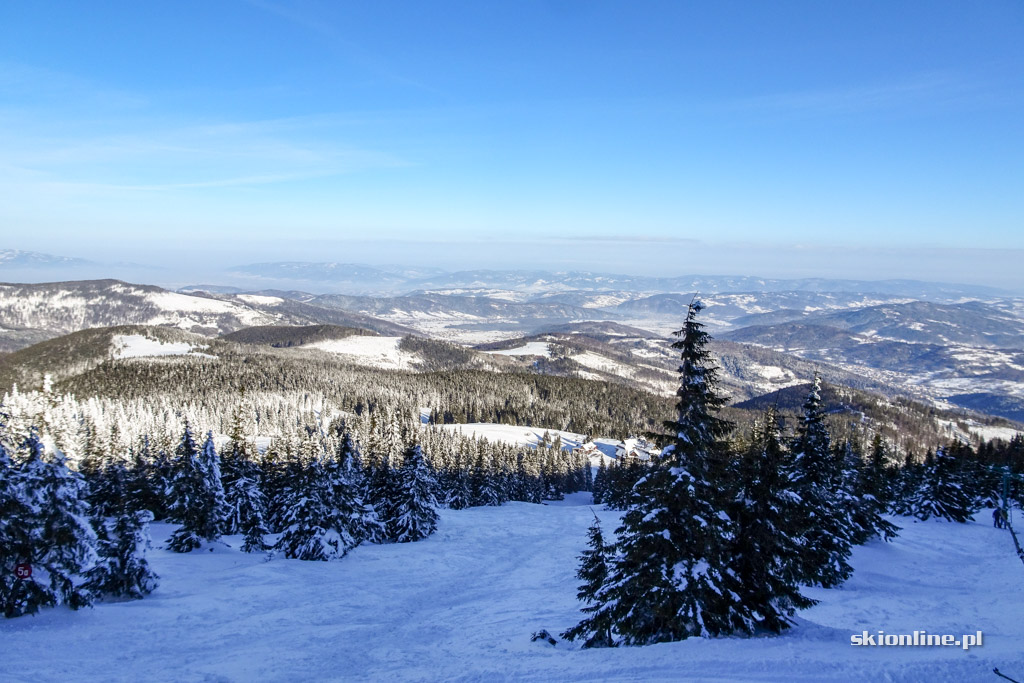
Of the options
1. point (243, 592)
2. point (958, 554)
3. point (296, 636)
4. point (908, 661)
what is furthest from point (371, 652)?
point (958, 554)

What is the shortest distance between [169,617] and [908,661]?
89.7 feet

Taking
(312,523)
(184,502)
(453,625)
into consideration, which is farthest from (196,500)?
(453,625)

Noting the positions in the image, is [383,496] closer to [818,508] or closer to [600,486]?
[818,508]

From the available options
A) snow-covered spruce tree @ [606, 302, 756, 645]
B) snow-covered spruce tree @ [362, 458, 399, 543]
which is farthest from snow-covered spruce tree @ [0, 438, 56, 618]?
snow-covered spruce tree @ [362, 458, 399, 543]

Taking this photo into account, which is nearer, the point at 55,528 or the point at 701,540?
the point at 701,540

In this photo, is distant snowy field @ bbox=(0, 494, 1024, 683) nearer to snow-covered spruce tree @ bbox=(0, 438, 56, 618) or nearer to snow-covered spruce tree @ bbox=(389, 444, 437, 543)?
snow-covered spruce tree @ bbox=(0, 438, 56, 618)

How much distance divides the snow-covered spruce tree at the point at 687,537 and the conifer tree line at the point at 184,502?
21.8 metres

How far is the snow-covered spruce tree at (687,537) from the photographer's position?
15758mm

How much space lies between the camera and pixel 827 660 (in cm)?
1268

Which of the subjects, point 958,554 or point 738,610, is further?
point 958,554

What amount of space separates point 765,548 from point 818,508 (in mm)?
→ 10889

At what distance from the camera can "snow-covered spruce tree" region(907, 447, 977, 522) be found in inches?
1884

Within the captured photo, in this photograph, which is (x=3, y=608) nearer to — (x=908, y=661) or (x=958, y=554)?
(x=908, y=661)

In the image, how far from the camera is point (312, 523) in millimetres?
36719
